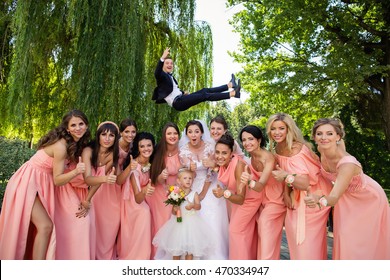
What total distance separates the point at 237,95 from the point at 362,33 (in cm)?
1008

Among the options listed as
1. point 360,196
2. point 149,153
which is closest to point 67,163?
point 149,153

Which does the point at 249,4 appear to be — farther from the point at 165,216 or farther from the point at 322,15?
the point at 165,216

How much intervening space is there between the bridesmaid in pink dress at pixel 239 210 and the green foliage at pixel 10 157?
4.41m

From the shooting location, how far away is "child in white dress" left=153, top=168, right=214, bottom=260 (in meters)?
4.31

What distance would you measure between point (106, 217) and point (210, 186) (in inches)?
50.7

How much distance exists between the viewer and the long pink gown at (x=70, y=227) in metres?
4.20

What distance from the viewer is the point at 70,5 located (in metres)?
7.25

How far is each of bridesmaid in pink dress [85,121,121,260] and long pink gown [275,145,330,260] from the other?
1839mm

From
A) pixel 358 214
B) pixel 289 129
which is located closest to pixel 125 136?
pixel 289 129

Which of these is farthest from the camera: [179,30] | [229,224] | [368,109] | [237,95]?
[368,109]

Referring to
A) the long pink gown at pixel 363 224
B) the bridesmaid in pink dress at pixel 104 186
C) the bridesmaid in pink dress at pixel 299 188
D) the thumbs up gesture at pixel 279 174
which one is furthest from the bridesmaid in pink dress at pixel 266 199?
the bridesmaid in pink dress at pixel 104 186

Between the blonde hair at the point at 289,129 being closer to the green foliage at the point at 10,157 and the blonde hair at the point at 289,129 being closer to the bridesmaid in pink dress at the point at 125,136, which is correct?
the bridesmaid in pink dress at the point at 125,136

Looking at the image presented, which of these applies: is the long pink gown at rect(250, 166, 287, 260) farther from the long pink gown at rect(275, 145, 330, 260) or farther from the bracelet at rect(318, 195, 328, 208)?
the bracelet at rect(318, 195, 328, 208)

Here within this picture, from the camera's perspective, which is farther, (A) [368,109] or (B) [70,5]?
(A) [368,109]
